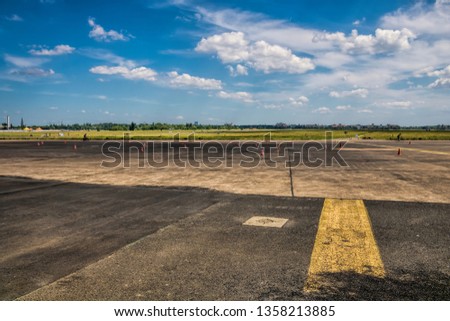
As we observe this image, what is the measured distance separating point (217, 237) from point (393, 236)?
3.15 metres

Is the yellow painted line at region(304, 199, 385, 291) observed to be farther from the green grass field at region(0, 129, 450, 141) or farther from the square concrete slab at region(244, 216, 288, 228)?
the green grass field at region(0, 129, 450, 141)

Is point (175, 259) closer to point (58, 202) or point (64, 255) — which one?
point (64, 255)

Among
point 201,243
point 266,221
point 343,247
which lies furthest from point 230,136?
point 343,247

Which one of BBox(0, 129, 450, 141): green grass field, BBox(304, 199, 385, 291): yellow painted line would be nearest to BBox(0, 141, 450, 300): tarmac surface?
BBox(304, 199, 385, 291): yellow painted line

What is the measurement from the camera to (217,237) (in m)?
5.99

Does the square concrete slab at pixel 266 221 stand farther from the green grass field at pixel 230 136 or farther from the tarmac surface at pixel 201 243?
the green grass field at pixel 230 136

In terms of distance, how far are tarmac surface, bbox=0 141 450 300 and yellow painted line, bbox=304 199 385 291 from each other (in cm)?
11

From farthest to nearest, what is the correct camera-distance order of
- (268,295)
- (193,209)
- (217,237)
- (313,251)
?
1. (193,209)
2. (217,237)
3. (313,251)
4. (268,295)

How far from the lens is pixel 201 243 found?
5.67m

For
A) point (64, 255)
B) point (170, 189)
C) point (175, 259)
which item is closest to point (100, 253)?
point (64, 255)

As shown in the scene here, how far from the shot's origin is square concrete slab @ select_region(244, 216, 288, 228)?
6.86 m

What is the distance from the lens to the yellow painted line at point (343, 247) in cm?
450

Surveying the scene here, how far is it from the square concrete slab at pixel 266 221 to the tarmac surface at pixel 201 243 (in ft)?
0.71
